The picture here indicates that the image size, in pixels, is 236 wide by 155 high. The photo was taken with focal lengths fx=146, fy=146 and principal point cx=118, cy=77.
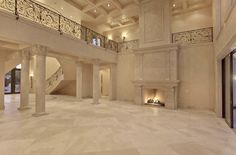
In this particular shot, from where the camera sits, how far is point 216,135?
416 cm

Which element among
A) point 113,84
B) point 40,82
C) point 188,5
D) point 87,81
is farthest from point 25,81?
point 188,5

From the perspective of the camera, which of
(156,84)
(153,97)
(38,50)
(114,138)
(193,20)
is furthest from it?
(193,20)

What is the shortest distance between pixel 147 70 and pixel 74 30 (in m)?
5.20

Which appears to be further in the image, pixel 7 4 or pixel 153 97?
pixel 153 97

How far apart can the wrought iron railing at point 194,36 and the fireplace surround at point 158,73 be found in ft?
3.06

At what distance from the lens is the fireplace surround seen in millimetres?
8586

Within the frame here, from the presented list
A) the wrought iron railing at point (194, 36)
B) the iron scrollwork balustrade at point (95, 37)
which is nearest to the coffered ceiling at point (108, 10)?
the iron scrollwork balustrade at point (95, 37)

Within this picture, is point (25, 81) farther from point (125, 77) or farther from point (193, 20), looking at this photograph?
point (193, 20)

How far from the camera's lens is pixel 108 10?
11.3 m

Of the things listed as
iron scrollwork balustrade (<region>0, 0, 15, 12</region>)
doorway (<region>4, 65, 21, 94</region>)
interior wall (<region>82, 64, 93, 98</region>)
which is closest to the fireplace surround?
interior wall (<region>82, 64, 93, 98</region>)

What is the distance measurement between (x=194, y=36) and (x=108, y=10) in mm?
6514

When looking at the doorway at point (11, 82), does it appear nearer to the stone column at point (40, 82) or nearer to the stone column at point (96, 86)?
the stone column at point (96, 86)

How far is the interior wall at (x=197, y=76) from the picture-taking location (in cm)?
798

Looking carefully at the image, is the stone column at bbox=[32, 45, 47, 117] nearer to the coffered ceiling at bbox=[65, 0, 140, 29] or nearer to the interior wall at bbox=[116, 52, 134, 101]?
the coffered ceiling at bbox=[65, 0, 140, 29]
